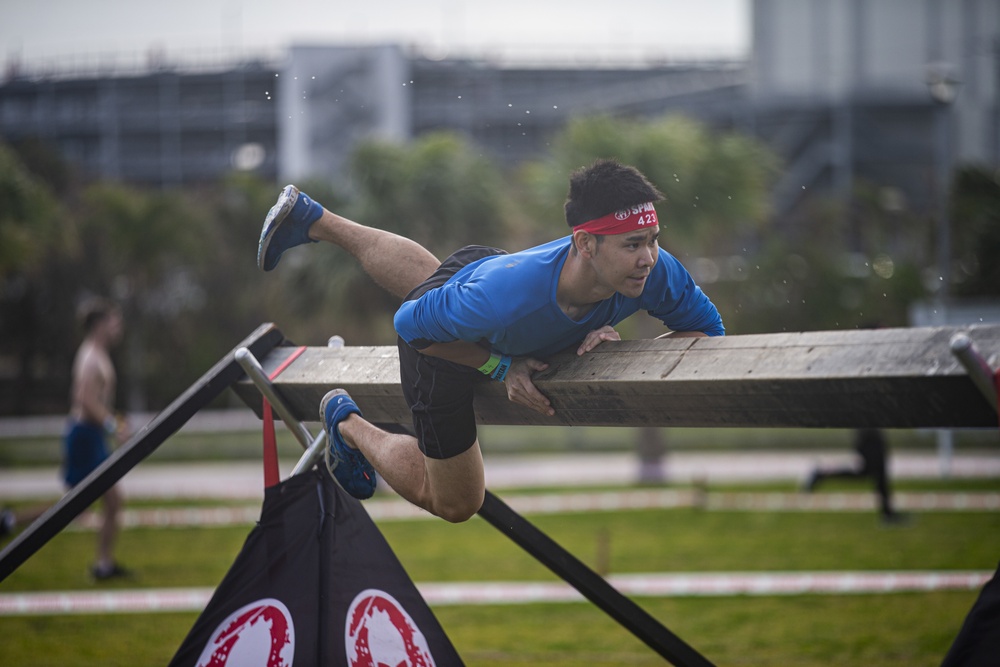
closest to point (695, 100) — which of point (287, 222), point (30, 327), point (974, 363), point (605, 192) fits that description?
point (30, 327)

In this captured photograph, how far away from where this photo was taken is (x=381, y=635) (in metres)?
4.24

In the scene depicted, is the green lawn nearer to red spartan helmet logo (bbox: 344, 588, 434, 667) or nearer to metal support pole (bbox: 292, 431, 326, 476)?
red spartan helmet logo (bbox: 344, 588, 434, 667)

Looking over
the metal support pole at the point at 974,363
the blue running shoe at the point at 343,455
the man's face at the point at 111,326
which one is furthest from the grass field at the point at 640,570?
the metal support pole at the point at 974,363

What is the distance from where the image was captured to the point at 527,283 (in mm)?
3432

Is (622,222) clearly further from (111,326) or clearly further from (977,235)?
(977,235)

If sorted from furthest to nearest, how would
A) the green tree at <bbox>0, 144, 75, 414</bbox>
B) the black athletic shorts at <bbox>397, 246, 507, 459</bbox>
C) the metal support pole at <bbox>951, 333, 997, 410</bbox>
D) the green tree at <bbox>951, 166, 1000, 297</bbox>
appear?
the green tree at <bbox>0, 144, 75, 414</bbox> < the green tree at <bbox>951, 166, 1000, 297</bbox> < the black athletic shorts at <bbox>397, 246, 507, 459</bbox> < the metal support pole at <bbox>951, 333, 997, 410</bbox>

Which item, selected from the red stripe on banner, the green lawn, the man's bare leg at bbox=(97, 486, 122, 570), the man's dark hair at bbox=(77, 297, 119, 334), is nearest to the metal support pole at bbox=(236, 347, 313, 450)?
the red stripe on banner

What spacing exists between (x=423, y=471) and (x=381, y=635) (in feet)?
2.42

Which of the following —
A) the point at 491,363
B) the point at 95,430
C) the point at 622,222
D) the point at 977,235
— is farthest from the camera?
the point at 977,235

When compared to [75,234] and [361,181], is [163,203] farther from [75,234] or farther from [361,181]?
[361,181]

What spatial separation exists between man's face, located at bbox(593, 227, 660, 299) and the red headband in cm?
2

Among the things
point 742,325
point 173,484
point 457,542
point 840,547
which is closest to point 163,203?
point 173,484

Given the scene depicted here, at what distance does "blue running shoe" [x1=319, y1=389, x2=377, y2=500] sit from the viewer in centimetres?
412

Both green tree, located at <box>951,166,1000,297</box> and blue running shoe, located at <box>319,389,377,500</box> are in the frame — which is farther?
green tree, located at <box>951,166,1000,297</box>
